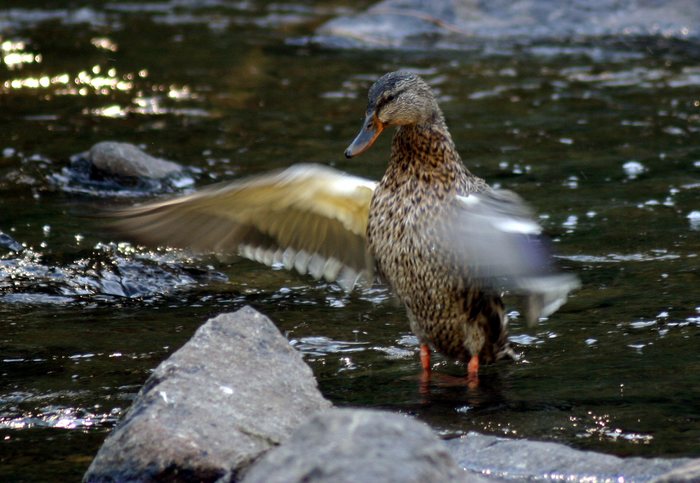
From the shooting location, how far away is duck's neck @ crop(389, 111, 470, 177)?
17.7 feet

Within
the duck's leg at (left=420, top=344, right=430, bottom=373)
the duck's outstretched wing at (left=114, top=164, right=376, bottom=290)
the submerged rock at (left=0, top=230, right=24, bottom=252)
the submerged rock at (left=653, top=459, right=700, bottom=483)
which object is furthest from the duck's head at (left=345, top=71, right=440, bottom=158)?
the submerged rock at (left=0, top=230, right=24, bottom=252)

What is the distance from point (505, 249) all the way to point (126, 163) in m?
4.84

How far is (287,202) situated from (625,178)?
361cm

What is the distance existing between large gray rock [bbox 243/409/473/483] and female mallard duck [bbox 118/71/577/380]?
1664mm

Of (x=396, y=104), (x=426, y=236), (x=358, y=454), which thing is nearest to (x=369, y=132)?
(x=396, y=104)

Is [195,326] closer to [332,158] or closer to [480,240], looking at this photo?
[480,240]

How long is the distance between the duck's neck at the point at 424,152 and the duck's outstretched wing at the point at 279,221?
32 cm

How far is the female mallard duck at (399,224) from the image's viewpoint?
5.19 metres

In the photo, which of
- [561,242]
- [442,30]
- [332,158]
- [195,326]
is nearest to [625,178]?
[561,242]

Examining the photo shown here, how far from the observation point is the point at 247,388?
4.33m

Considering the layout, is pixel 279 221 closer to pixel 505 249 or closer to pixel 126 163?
pixel 505 249

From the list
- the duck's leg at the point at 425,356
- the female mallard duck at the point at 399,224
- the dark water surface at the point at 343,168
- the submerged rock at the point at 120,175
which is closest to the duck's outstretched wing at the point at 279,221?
the female mallard duck at the point at 399,224

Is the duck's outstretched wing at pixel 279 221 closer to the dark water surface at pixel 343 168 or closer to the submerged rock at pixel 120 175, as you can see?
the dark water surface at pixel 343 168

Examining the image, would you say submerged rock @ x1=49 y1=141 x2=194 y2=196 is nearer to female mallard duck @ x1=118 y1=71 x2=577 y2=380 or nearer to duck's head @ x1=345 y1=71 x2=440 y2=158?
female mallard duck @ x1=118 y1=71 x2=577 y2=380
